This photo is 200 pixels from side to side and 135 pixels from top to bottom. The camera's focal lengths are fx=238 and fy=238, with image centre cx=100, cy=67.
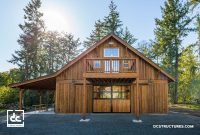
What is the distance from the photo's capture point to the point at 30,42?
41438 millimetres

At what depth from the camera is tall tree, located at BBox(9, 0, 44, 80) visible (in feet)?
135

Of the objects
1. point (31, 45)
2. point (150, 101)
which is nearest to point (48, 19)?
point (31, 45)

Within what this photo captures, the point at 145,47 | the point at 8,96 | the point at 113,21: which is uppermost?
the point at 113,21

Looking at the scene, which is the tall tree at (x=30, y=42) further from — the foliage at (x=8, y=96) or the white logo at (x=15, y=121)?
the white logo at (x=15, y=121)

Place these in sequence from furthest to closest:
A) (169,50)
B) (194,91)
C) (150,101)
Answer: (194,91) → (169,50) → (150,101)

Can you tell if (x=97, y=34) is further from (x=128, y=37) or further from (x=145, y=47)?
(x=145, y=47)

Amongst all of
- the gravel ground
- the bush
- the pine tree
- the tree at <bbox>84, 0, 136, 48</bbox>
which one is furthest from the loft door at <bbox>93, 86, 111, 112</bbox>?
the pine tree

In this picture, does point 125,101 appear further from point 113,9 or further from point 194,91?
point 194,91

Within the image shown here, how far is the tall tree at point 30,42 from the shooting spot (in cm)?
4122

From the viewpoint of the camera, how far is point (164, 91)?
2047cm

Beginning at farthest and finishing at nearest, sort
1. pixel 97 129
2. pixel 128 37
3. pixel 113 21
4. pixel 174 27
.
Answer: pixel 128 37 < pixel 113 21 < pixel 174 27 < pixel 97 129

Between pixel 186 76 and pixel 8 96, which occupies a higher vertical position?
pixel 186 76

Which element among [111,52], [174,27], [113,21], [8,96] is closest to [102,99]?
[111,52]

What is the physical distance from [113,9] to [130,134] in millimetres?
37473
